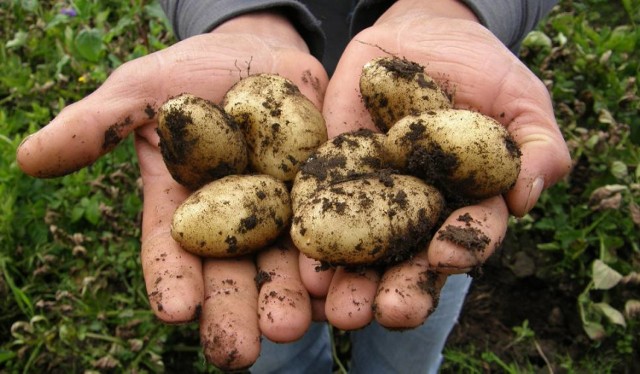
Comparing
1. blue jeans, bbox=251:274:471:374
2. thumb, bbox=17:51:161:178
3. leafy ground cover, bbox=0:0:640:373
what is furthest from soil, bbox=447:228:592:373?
thumb, bbox=17:51:161:178

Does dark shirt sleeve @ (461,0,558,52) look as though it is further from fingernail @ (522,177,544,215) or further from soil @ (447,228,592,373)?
soil @ (447,228,592,373)

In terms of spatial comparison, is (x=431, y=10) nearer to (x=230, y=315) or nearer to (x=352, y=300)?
(x=352, y=300)

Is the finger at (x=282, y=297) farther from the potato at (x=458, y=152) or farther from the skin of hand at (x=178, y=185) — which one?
the potato at (x=458, y=152)

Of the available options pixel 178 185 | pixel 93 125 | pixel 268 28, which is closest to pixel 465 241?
pixel 178 185

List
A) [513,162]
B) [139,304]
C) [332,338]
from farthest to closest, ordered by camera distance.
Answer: [332,338], [139,304], [513,162]

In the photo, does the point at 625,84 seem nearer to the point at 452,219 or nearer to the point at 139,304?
the point at 452,219

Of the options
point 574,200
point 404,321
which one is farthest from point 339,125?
point 574,200

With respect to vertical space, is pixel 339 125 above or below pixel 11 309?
above
